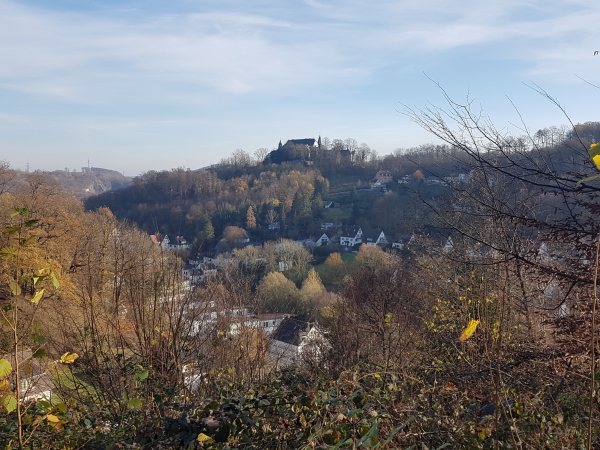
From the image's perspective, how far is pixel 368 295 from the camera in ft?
33.0

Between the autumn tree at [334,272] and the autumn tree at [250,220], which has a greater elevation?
the autumn tree at [250,220]

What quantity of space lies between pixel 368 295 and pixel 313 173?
49.1m

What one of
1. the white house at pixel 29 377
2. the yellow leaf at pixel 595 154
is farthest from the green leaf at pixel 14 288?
the yellow leaf at pixel 595 154

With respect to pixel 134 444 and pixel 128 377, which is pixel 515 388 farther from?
pixel 128 377

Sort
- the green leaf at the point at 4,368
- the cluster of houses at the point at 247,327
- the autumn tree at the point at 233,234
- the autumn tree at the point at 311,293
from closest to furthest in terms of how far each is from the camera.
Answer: the green leaf at the point at 4,368
the cluster of houses at the point at 247,327
the autumn tree at the point at 311,293
the autumn tree at the point at 233,234

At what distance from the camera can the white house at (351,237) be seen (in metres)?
41.5

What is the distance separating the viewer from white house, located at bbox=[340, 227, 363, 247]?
4154 cm

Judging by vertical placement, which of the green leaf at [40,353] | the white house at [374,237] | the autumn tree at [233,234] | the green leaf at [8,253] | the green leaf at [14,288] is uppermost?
the green leaf at [8,253]

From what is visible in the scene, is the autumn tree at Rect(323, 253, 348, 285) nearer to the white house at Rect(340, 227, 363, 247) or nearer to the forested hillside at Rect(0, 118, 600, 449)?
the white house at Rect(340, 227, 363, 247)

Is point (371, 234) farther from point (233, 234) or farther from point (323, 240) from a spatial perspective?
point (233, 234)

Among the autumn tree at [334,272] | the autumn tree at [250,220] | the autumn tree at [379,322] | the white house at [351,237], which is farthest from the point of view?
the autumn tree at [250,220]

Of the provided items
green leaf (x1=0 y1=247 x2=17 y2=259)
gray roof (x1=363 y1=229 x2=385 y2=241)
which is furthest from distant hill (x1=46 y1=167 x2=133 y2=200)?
green leaf (x1=0 y1=247 x2=17 y2=259)

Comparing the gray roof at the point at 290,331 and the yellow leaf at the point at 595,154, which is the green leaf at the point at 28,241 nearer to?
the yellow leaf at the point at 595,154

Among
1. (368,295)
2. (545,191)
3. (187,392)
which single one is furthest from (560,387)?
(368,295)
